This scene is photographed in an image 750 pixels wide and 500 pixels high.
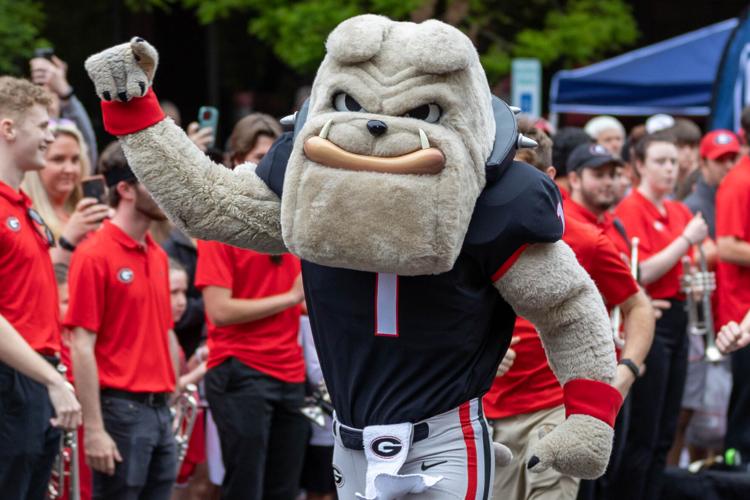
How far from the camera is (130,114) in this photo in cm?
399

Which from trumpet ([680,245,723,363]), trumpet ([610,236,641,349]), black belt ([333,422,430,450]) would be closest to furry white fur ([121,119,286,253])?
black belt ([333,422,430,450])

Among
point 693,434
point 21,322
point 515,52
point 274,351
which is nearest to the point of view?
point 21,322

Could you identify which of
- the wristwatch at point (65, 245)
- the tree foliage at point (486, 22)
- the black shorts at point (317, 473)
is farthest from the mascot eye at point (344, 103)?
the tree foliage at point (486, 22)

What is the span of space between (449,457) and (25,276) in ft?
7.72

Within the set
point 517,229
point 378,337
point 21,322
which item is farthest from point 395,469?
point 21,322

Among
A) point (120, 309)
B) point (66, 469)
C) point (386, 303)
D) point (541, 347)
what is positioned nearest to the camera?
point (386, 303)

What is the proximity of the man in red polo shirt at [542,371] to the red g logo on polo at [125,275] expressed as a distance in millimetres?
1723

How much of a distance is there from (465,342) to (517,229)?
1.31ft

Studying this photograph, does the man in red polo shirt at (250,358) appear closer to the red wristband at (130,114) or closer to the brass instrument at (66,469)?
the brass instrument at (66,469)

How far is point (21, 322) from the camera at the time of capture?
223 inches

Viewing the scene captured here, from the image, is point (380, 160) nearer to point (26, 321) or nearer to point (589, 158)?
point (26, 321)

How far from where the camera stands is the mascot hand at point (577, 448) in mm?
4074

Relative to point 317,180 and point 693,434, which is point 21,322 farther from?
point 693,434

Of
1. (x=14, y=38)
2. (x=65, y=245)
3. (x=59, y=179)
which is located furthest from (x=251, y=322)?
(x=14, y=38)
